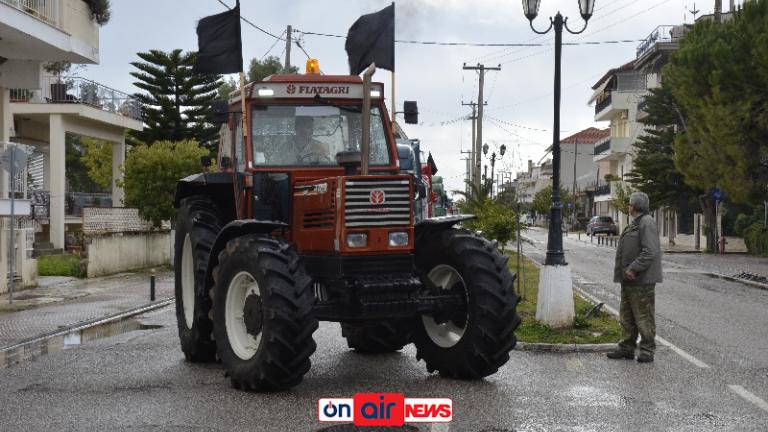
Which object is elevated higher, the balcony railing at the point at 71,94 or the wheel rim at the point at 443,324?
the balcony railing at the point at 71,94

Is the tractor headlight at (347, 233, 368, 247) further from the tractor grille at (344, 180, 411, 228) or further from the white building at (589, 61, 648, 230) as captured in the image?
the white building at (589, 61, 648, 230)

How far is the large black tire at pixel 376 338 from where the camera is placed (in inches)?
437

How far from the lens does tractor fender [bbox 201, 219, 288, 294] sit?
8.98 m

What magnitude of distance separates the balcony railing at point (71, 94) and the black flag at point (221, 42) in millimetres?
25419

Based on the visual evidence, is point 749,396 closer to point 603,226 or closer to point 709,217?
point 709,217

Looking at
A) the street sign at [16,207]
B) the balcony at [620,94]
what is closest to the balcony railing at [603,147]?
the balcony at [620,94]

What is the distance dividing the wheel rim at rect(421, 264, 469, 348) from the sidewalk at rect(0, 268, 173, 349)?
6.17 meters

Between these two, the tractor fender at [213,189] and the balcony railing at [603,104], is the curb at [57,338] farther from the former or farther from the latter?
the balcony railing at [603,104]

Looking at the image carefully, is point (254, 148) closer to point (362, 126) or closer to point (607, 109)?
point (362, 126)

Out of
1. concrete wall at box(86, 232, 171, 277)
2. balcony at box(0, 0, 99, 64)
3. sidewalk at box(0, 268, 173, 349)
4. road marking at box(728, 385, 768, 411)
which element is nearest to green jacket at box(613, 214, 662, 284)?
road marking at box(728, 385, 768, 411)

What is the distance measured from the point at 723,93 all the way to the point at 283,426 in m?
31.1

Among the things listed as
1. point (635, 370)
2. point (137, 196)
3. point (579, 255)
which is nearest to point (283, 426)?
point (635, 370)

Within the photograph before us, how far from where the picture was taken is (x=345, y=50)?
35.6ft

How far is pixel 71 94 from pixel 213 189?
25505mm
